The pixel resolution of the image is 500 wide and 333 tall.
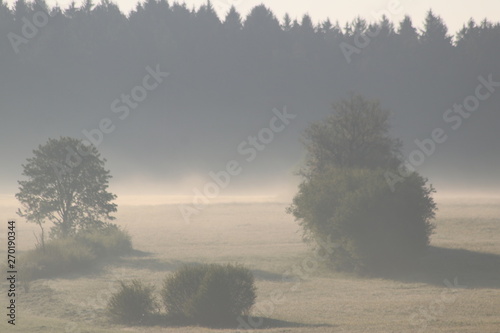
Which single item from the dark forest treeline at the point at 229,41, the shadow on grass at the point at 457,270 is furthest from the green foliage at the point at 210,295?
the dark forest treeline at the point at 229,41

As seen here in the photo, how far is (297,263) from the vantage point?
44.2m

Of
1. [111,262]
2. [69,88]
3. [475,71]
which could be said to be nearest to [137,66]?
[69,88]

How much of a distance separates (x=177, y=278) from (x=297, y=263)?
59.3 feet

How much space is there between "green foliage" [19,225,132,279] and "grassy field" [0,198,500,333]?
174 cm

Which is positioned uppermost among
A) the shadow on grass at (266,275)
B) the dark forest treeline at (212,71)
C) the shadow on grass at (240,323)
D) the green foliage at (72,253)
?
the dark forest treeline at (212,71)

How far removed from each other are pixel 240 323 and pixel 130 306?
16.9 feet

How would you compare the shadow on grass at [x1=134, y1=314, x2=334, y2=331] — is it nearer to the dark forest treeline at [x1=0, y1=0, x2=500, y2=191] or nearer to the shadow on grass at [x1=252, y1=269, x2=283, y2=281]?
the shadow on grass at [x1=252, y1=269, x2=283, y2=281]

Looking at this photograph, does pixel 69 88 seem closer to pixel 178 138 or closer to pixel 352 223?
pixel 178 138

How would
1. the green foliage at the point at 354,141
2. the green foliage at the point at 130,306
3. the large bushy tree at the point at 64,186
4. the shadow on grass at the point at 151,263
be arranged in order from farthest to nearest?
1. the green foliage at the point at 354,141
2. the large bushy tree at the point at 64,186
3. the shadow on grass at the point at 151,263
4. the green foliage at the point at 130,306

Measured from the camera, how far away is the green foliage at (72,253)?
41812mm

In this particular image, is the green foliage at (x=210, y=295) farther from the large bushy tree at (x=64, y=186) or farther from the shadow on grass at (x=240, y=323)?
the large bushy tree at (x=64, y=186)

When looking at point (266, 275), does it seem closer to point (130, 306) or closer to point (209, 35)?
point (130, 306)

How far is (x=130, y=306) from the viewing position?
89.6 feet

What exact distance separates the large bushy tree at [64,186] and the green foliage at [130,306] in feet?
71.6
